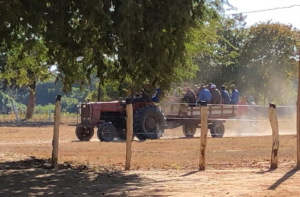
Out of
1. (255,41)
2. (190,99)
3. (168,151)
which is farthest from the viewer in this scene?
(255,41)

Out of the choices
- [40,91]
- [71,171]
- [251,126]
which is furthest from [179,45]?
[40,91]

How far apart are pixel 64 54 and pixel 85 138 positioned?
12.7 metres

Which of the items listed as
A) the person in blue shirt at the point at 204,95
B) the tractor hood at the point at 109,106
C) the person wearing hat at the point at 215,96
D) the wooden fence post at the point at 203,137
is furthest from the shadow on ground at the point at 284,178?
the person wearing hat at the point at 215,96

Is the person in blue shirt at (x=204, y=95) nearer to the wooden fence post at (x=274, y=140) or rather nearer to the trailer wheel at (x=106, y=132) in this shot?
the trailer wheel at (x=106, y=132)

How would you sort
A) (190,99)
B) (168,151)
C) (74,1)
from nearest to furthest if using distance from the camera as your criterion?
(74,1), (168,151), (190,99)

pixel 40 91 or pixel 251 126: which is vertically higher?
pixel 40 91

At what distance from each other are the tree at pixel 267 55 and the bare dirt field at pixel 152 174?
41.6 m

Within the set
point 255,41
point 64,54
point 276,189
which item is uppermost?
point 255,41

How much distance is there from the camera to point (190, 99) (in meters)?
26.9

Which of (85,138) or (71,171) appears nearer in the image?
(71,171)

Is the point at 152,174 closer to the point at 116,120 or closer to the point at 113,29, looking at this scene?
the point at 113,29

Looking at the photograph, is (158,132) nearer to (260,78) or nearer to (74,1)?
(74,1)

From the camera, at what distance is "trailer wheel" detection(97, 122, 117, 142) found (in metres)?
23.0

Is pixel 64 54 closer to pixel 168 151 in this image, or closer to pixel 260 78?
pixel 168 151
